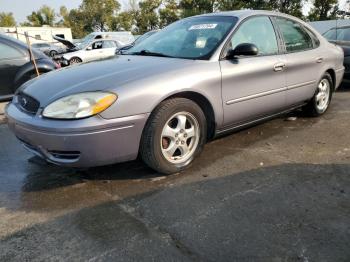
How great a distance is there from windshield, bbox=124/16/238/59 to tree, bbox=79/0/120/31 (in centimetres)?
6073

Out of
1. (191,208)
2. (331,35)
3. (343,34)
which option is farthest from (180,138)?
(331,35)

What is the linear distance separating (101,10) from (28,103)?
6402 centimetres

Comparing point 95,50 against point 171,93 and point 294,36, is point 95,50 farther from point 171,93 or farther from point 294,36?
point 171,93

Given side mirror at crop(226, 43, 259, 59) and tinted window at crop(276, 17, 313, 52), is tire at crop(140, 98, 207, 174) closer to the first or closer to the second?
side mirror at crop(226, 43, 259, 59)

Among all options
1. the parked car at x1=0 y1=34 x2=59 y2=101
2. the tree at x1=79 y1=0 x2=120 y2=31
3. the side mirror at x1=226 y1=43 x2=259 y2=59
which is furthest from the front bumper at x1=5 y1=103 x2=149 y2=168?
the tree at x1=79 y1=0 x2=120 y2=31

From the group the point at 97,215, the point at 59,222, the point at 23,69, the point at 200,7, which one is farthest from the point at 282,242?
the point at 200,7

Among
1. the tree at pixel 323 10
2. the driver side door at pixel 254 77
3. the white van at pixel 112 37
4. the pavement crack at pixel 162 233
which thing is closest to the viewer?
the pavement crack at pixel 162 233

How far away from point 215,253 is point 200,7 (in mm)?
43098

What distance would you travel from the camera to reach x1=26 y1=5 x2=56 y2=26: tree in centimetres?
7588

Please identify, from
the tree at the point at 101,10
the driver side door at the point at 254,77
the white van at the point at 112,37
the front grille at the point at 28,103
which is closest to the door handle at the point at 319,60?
the driver side door at the point at 254,77

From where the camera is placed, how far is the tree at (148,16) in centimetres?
5225

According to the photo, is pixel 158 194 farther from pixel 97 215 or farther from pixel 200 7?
pixel 200 7

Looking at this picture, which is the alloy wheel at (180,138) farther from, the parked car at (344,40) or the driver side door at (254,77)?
the parked car at (344,40)

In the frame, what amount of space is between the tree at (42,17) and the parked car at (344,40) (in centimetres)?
7570
